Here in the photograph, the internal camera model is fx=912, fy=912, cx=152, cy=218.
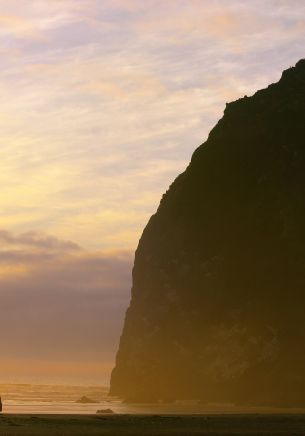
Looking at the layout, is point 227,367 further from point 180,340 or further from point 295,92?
point 295,92

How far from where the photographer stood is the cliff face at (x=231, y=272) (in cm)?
12019

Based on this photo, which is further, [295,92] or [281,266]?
[295,92]

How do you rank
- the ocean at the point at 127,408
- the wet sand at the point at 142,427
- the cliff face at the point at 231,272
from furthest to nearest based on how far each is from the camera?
the cliff face at the point at 231,272 → the ocean at the point at 127,408 → the wet sand at the point at 142,427

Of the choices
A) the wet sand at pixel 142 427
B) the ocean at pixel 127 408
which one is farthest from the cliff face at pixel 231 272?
the wet sand at pixel 142 427

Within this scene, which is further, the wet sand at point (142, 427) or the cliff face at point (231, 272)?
the cliff face at point (231, 272)

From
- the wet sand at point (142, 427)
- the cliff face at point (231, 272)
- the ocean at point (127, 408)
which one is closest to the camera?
the wet sand at point (142, 427)

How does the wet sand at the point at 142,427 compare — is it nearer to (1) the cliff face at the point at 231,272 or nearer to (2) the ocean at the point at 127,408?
(2) the ocean at the point at 127,408

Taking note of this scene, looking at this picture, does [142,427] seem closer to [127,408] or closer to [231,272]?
[127,408]

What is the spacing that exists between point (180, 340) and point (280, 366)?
1636 centimetres

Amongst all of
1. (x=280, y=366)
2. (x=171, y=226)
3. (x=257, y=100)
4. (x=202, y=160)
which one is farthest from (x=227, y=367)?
(x=257, y=100)

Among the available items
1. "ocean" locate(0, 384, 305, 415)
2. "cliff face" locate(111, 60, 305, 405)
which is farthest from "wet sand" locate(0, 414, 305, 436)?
"cliff face" locate(111, 60, 305, 405)

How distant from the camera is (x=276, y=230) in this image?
422 ft

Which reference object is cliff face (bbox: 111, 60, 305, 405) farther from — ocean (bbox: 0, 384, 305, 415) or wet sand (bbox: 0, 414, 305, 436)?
wet sand (bbox: 0, 414, 305, 436)

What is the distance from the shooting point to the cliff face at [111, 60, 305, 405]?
4732 inches
